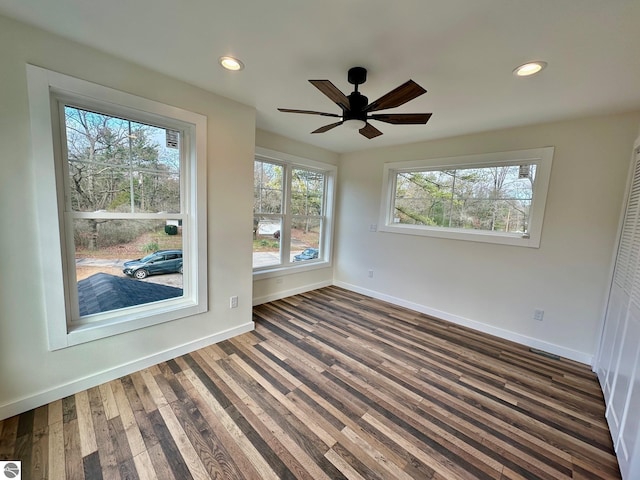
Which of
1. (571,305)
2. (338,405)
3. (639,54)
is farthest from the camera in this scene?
(571,305)

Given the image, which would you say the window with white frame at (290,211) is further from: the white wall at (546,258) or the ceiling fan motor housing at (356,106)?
the ceiling fan motor housing at (356,106)

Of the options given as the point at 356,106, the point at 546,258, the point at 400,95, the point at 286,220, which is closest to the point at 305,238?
the point at 286,220

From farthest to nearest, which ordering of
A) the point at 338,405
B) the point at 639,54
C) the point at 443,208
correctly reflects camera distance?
the point at 443,208 < the point at 338,405 < the point at 639,54

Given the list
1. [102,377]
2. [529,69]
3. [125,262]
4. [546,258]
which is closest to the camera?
[529,69]

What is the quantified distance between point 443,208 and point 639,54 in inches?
81.7

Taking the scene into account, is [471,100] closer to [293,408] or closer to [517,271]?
[517,271]

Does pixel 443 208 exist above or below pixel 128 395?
above

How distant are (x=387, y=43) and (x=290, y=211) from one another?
2588 mm

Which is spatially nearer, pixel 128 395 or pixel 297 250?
pixel 128 395

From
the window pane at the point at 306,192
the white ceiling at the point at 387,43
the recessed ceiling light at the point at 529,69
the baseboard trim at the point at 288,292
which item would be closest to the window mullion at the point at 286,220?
the window pane at the point at 306,192

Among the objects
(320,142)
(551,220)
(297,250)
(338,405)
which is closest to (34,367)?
(338,405)

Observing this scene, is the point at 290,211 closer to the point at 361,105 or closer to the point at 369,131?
the point at 369,131

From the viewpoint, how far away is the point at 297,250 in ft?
13.6

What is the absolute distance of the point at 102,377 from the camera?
6.32 ft
